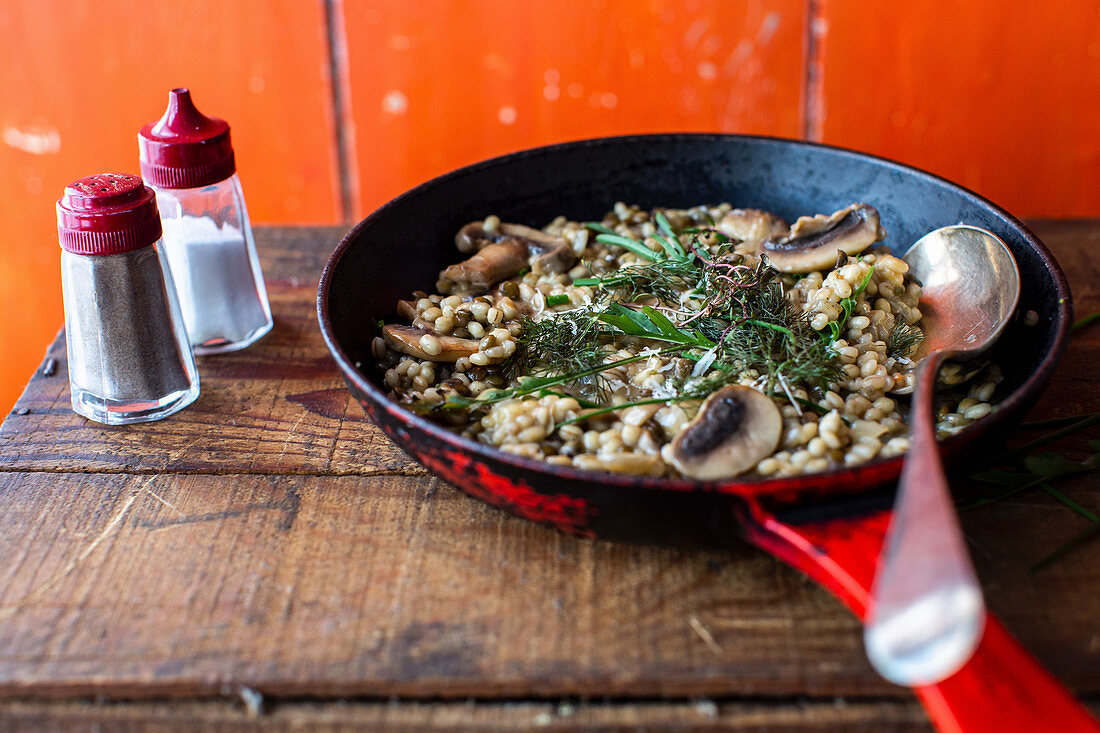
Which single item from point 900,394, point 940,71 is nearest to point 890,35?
point 940,71

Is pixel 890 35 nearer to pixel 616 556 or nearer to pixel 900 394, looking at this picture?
pixel 900 394

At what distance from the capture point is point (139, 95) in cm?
266

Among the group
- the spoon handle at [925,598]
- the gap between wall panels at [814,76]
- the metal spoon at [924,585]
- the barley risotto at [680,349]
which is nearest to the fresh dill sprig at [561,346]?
the barley risotto at [680,349]

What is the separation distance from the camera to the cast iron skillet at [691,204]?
86cm

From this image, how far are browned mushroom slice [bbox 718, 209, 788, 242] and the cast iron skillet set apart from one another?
100mm

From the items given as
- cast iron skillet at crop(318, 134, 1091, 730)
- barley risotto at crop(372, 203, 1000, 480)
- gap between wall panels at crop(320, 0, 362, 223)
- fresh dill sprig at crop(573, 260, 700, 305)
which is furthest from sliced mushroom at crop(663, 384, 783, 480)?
gap between wall panels at crop(320, 0, 362, 223)

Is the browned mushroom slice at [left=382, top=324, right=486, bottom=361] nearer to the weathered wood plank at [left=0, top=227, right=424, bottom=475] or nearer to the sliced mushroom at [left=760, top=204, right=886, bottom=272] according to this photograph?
the weathered wood plank at [left=0, top=227, right=424, bottom=475]

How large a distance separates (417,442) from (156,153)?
72cm

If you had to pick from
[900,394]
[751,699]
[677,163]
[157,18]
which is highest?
[157,18]

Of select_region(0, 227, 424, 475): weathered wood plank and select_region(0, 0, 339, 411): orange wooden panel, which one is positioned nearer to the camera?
→ select_region(0, 227, 424, 475): weathered wood plank

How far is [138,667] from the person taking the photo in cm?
93

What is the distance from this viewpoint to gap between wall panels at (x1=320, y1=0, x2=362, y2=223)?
2.55 m

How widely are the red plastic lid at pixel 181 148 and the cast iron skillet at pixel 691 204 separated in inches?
10.3

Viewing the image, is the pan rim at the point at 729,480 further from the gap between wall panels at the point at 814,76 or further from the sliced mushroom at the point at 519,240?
the gap between wall panels at the point at 814,76
